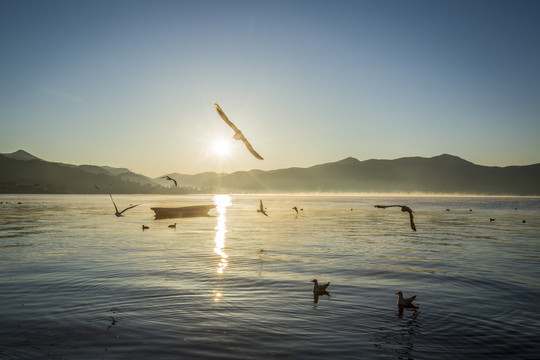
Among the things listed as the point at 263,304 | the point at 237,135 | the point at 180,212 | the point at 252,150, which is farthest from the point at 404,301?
the point at 180,212

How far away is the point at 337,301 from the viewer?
1499cm

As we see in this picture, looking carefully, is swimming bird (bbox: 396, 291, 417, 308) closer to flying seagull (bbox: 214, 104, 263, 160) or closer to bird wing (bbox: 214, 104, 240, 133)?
flying seagull (bbox: 214, 104, 263, 160)

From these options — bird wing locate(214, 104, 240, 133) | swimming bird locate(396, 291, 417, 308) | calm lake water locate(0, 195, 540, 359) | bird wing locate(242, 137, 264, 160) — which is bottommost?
calm lake water locate(0, 195, 540, 359)

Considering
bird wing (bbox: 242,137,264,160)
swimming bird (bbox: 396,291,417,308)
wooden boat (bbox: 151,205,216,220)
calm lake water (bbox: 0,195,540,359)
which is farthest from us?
wooden boat (bbox: 151,205,216,220)

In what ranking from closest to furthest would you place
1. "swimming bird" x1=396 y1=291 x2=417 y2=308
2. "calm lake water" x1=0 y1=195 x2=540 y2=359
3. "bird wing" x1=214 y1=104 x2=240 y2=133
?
"bird wing" x1=214 y1=104 x2=240 y2=133
"calm lake water" x1=0 y1=195 x2=540 y2=359
"swimming bird" x1=396 y1=291 x2=417 y2=308

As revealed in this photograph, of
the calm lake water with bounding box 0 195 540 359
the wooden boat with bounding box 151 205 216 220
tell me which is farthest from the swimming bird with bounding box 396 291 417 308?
the wooden boat with bounding box 151 205 216 220

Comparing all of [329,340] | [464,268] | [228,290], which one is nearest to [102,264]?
[228,290]

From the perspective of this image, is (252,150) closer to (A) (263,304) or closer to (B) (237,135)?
(B) (237,135)

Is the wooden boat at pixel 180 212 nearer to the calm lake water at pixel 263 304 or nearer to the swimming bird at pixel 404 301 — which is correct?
the calm lake water at pixel 263 304

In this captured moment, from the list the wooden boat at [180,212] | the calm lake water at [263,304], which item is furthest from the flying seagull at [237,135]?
the wooden boat at [180,212]

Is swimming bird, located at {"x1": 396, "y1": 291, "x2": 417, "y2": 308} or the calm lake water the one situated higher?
swimming bird, located at {"x1": 396, "y1": 291, "x2": 417, "y2": 308}

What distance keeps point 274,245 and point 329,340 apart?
844 inches

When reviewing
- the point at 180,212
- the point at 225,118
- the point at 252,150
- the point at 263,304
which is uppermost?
the point at 225,118

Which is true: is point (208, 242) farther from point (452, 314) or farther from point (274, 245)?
point (452, 314)
